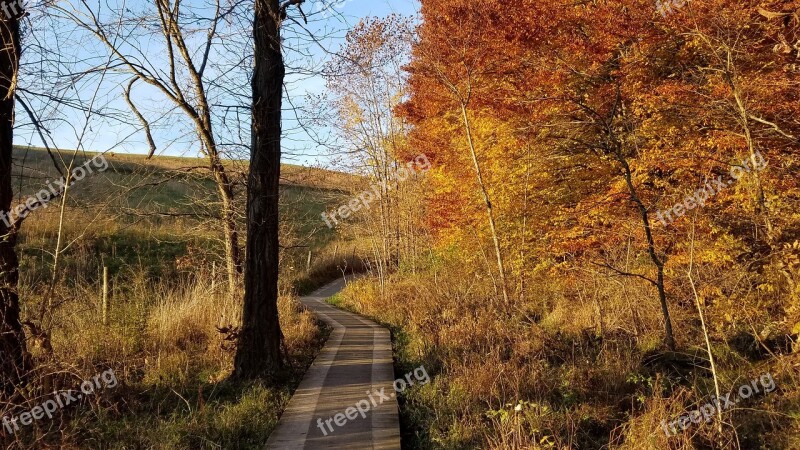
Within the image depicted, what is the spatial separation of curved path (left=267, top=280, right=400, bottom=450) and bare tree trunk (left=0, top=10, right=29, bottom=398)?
2514mm

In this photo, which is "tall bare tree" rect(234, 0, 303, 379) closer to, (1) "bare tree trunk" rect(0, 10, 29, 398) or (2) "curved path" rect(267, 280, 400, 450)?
(2) "curved path" rect(267, 280, 400, 450)

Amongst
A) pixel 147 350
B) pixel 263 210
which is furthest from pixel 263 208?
pixel 147 350

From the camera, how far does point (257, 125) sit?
5758 mm

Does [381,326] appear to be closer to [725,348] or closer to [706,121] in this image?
[725,348]

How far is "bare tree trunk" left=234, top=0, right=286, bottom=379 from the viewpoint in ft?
18.8

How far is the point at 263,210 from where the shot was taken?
579cm

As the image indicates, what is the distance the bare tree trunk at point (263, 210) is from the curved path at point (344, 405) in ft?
2.26

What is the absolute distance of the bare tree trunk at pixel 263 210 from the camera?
5723mm

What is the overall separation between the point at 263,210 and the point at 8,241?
240 cm

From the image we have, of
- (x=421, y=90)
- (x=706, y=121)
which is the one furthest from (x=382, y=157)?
(x=706, y=121)

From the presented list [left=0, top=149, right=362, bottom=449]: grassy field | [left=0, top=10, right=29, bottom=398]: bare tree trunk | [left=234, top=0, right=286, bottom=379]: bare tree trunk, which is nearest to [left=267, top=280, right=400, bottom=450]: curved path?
[left=0, top=149, right=362, bottom=449]: grassy field

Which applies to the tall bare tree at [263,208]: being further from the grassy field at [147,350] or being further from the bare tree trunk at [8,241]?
the bare tree trunk at [8,241]

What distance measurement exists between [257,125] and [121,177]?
396 centimetres

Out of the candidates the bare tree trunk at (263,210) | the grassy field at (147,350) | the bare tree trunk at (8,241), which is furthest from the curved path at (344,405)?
the bare tree trunk at (8,241)
